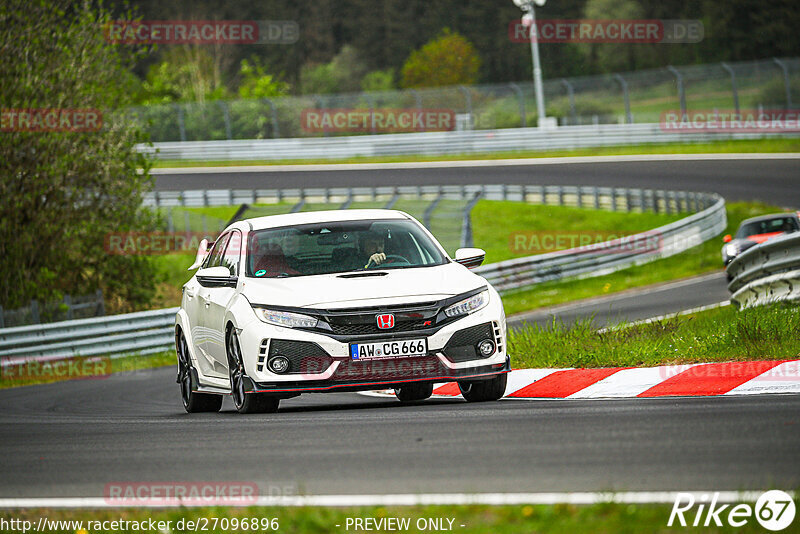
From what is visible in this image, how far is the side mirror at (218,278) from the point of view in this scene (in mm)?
9688

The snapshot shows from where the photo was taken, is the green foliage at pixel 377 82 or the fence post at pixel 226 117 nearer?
the fence post at pixel 226 117

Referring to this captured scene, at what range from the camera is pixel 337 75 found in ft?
326

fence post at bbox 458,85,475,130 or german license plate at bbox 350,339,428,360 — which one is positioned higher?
german license plate at bbox 350,339,428,360

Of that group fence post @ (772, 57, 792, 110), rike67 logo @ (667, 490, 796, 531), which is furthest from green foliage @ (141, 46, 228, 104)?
rike67 logo @ (667, 490, 796, 531)

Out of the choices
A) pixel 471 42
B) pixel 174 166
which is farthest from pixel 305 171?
pixel 471 42

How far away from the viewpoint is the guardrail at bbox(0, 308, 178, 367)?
790 inches

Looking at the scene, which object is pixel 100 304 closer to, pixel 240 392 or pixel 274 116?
pixel 240 392

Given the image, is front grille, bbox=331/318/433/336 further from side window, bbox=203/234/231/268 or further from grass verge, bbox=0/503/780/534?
grass verge, bbox=0/503/780/534

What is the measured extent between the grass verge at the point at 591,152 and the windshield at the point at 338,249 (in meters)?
35.3

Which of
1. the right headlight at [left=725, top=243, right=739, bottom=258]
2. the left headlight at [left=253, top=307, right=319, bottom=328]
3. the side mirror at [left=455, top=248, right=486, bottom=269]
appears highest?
the side mirror at [left=455, top=248, right=486, bottom=269]

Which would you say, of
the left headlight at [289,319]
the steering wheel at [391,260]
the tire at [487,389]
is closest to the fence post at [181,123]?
the steering wheel at [391,260]

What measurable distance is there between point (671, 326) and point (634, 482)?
7.09 metres

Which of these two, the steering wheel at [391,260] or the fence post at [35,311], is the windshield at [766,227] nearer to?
the fence post at [35,311]

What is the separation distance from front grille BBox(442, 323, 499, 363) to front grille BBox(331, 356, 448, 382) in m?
0.13
